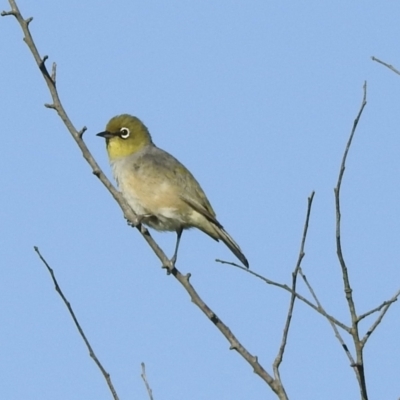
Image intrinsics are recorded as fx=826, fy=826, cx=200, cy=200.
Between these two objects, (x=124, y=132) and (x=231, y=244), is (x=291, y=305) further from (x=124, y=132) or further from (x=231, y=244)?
(x=124, y=132)

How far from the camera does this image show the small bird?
8.90 m

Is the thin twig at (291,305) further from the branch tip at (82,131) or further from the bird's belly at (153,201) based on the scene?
the bird's belly at (153,201)

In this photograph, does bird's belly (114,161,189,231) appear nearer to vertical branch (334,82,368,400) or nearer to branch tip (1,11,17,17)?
branch tip (1,11,17,17)

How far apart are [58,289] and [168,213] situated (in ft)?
13.0

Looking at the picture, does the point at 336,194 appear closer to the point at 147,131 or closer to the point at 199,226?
the point at 199,226

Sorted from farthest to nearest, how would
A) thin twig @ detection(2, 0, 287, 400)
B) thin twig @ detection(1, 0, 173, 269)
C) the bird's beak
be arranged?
the bird's beak, thin twig @ detection(1, 0, 173, 269), thin twig @ detection(2, 0, 287, 400)

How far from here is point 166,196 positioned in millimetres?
8914

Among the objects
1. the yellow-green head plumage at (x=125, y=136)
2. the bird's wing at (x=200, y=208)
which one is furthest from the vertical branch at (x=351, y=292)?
the yellow-green head plumage at (x=125, y=136)

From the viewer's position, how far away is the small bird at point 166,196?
8898 millimetres

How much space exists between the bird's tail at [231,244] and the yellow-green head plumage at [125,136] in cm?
155

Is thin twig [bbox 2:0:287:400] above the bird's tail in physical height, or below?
below

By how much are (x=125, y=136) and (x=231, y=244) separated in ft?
6.42

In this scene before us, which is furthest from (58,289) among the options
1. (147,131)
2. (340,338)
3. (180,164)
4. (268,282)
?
(147,131)

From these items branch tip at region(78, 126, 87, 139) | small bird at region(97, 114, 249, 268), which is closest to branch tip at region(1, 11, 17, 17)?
branch tip at region(78, 126, 87, 139)
